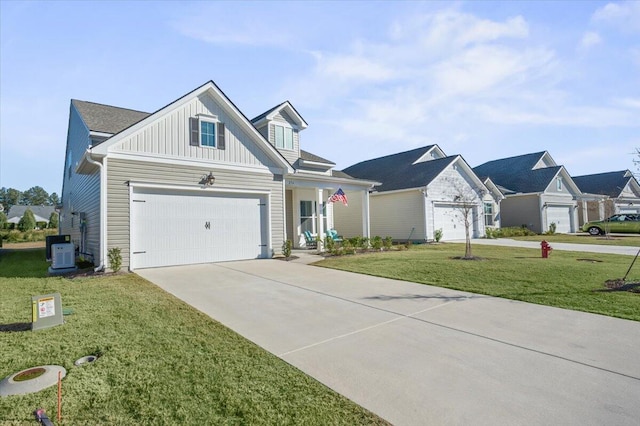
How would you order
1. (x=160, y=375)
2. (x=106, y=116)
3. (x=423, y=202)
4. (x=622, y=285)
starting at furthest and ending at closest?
(x=423, y=202), (x=106, y=116), (x=622, y=285), (x=160, y=375)

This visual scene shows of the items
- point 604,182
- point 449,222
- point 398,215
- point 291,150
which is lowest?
point 449,222

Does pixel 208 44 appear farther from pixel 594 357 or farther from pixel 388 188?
pixel 388 188

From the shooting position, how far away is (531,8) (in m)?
8.23

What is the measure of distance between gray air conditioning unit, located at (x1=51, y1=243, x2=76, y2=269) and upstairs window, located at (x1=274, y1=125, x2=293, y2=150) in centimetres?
952

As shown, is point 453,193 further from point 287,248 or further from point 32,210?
point 32,210

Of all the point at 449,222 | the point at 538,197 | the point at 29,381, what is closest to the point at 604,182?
the point at 538,197

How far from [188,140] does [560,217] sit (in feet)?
95.8

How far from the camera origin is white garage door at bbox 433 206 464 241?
66.1 ft

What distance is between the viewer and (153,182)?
10125mm

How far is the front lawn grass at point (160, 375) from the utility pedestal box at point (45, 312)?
0.14 m

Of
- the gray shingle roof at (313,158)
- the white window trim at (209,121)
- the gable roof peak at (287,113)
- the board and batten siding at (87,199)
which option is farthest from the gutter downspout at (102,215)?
the gray shingle roof at (313,158)

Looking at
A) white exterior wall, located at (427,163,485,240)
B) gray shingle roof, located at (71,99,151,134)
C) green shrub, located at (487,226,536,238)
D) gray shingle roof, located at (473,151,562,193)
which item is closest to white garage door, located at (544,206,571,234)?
gray shingle roof, located at (473,151,562,193)

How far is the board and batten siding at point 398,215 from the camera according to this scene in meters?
19.5

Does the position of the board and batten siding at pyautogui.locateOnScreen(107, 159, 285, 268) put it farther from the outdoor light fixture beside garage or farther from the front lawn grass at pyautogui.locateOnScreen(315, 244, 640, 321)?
the front lawn grass at pyautogui.locateOnScreen(315, 244, 640, 321)
